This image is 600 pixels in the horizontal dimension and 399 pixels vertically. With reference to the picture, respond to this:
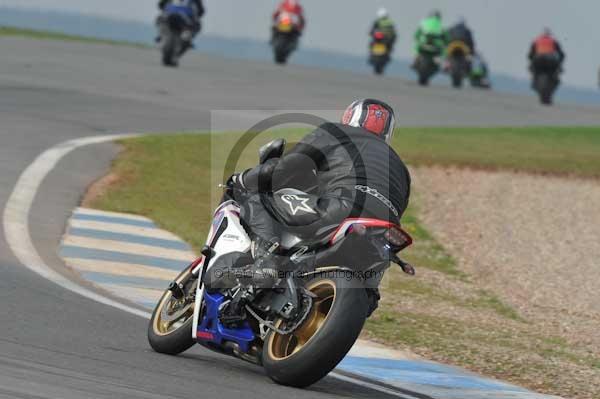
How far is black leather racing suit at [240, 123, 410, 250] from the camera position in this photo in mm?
6996

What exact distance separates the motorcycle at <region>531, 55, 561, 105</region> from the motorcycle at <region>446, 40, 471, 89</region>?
2.00 metres

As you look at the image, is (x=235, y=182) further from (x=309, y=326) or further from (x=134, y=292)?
(x=134, y=292)

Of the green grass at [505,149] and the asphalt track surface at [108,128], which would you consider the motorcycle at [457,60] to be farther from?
the green grass at [505,149]

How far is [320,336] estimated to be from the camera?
21.5ft

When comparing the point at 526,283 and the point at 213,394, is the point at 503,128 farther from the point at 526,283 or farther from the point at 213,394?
the point at 213,394

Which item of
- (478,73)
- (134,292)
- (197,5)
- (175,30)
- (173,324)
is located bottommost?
(478,73)

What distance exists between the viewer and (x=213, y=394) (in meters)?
6.44

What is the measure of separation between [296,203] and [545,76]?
1125 inches

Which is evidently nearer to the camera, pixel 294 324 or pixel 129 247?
pixel 294 324

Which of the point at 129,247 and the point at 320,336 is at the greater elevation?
the point at 320,336

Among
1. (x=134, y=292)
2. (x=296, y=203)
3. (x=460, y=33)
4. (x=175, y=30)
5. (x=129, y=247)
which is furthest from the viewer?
(x=460, y=33)

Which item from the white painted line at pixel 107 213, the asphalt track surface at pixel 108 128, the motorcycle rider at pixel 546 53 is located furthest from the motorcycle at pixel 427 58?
the white painted line at pixel 107 213

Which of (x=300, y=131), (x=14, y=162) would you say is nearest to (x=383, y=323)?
(x=14, y=162)

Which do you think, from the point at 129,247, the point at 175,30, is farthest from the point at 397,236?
the point at 175,30
